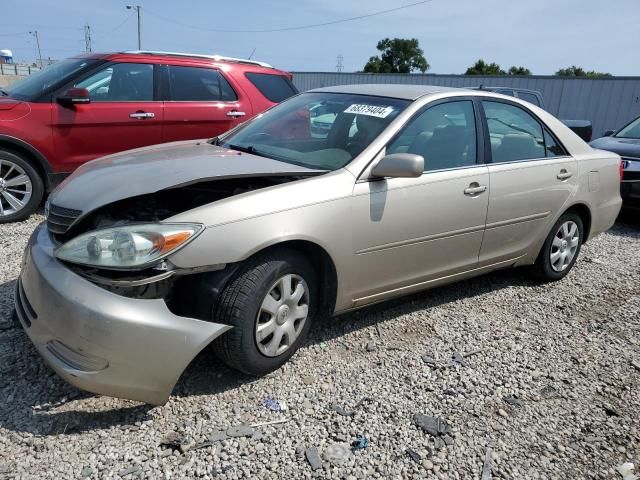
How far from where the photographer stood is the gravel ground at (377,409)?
7.58 feet

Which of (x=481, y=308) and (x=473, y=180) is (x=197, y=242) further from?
(x=481, y=308)

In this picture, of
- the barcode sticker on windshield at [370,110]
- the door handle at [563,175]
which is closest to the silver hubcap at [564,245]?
the door handle at [563,175]

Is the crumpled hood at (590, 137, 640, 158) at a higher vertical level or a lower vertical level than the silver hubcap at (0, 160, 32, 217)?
higher

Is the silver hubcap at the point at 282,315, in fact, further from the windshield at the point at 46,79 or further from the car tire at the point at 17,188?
the windshield at the point at 46,79

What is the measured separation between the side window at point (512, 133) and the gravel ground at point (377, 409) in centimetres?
123

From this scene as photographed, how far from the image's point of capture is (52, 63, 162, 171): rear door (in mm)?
5438

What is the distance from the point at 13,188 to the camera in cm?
531

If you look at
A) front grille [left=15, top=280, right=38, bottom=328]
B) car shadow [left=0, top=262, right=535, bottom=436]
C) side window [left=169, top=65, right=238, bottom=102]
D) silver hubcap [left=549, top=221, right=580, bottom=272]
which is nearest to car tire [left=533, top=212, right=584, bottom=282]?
silver hubcap [left=549, top=221, right=580, bottom=272]

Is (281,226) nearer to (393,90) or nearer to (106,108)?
(393,90)

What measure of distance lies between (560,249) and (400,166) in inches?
91.3

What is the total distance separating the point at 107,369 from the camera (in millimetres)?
2320

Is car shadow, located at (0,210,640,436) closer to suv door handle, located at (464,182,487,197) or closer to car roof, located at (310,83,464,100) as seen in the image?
suv door handle, located at (464,182,487,197)

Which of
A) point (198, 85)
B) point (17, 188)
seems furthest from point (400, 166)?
point (17, 188)

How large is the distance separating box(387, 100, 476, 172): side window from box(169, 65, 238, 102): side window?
349 centimetres
